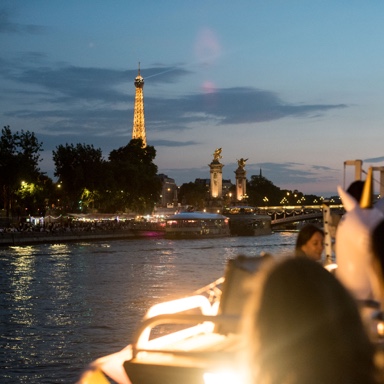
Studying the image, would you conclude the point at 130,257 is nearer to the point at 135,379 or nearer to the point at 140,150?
the point at 135,379

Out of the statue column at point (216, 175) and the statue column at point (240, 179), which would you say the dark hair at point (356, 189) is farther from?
the statue column at point (240, 179)

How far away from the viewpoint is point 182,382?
3.17 m

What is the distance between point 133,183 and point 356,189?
3076 inches

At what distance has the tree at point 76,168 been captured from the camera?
2904 inches

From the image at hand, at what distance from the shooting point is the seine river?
41.7 ft

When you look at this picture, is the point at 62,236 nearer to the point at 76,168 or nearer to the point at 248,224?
the point at 76,168

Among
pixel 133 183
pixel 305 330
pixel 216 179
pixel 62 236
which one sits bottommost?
pixel 62 236

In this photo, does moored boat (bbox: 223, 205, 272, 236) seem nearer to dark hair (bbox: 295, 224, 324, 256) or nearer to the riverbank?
the riverbank

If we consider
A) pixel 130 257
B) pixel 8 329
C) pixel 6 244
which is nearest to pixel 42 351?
pixel 8 329

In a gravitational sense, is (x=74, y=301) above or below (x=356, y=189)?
below

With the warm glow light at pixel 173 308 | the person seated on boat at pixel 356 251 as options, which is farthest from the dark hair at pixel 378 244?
the warm glow light at pixel 173 308

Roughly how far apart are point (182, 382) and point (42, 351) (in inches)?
423

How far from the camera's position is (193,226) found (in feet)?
259

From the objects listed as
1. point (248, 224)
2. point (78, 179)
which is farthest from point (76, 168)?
point (248, 224)
